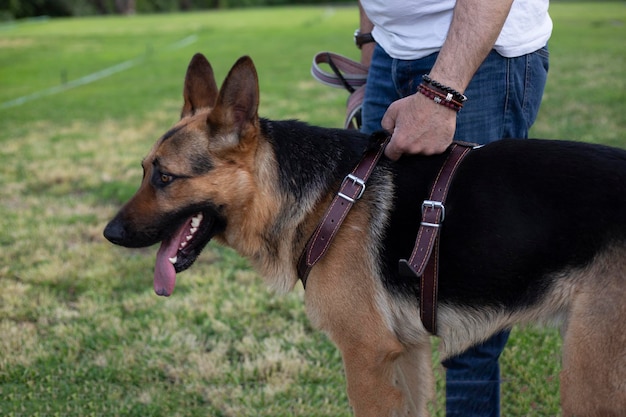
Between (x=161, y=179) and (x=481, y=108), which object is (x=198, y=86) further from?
(x=481, y=108)

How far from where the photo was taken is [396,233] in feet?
8.70

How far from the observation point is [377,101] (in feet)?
10.6

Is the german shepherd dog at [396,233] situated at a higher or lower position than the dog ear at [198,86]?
lower

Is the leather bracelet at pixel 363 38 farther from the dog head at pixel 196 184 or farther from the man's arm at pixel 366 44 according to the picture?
the dog head at pixel 196 184

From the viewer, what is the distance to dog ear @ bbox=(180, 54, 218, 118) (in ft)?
10.3

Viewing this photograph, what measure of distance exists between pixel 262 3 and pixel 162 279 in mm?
74139

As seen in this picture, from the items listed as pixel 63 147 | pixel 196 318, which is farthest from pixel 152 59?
pixel 196 318

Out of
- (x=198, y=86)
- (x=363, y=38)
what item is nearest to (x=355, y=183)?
(x=198, y=86)

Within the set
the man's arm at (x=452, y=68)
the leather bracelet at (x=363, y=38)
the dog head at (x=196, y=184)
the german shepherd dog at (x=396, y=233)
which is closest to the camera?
the german shepherd dog at (x=396, y=233)

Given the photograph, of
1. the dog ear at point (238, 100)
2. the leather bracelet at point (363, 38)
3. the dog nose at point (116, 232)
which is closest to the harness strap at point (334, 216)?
the dog ear at point (238, 100)

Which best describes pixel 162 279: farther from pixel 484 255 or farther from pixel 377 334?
pixel 484 255

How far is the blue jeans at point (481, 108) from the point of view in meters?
2.88

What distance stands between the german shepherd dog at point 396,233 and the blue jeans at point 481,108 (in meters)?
0.31

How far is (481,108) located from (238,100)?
1.10 metres
